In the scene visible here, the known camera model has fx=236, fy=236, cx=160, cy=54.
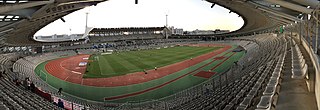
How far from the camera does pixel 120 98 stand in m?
16.4

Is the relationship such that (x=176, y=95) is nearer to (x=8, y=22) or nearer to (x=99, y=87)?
(x=99, y=87)

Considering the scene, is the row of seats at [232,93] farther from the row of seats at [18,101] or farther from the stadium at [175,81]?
Answer: the row of seats at [18,101]

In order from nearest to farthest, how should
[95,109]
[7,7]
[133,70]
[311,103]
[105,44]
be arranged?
[311,103], [7,7], [95,109], [133,70], [105,44]

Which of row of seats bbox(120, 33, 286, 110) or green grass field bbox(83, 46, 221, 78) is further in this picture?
green grass field bbox(83, 46, 221, 78)

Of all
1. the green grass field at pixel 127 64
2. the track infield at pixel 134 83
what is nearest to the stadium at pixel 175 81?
the track infield at pixel 134 83

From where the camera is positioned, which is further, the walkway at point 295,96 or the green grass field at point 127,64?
the green grass field at point 127,64

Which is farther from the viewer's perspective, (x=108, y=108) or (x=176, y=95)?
(x=176, y=95)

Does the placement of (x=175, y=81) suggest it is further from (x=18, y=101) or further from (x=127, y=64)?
(x=18, y=101)

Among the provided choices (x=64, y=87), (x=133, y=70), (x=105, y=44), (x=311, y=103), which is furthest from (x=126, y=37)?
(x=311, y=103)

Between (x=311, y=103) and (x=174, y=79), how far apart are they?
16.7m

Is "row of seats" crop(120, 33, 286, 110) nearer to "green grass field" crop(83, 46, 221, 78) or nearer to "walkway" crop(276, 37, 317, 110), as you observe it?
"walkway" crop(276, 37, 317, 110)

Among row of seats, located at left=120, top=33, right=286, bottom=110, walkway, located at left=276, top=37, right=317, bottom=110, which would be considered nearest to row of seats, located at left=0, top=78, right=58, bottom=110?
row of seats, located at left=120, top=33, right=286, bottom=110

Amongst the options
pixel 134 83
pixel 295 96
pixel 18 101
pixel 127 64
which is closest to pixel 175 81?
pixel 134 83

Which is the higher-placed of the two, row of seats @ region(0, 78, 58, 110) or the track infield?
row of seats @ region(0, 78, 58, 110)
